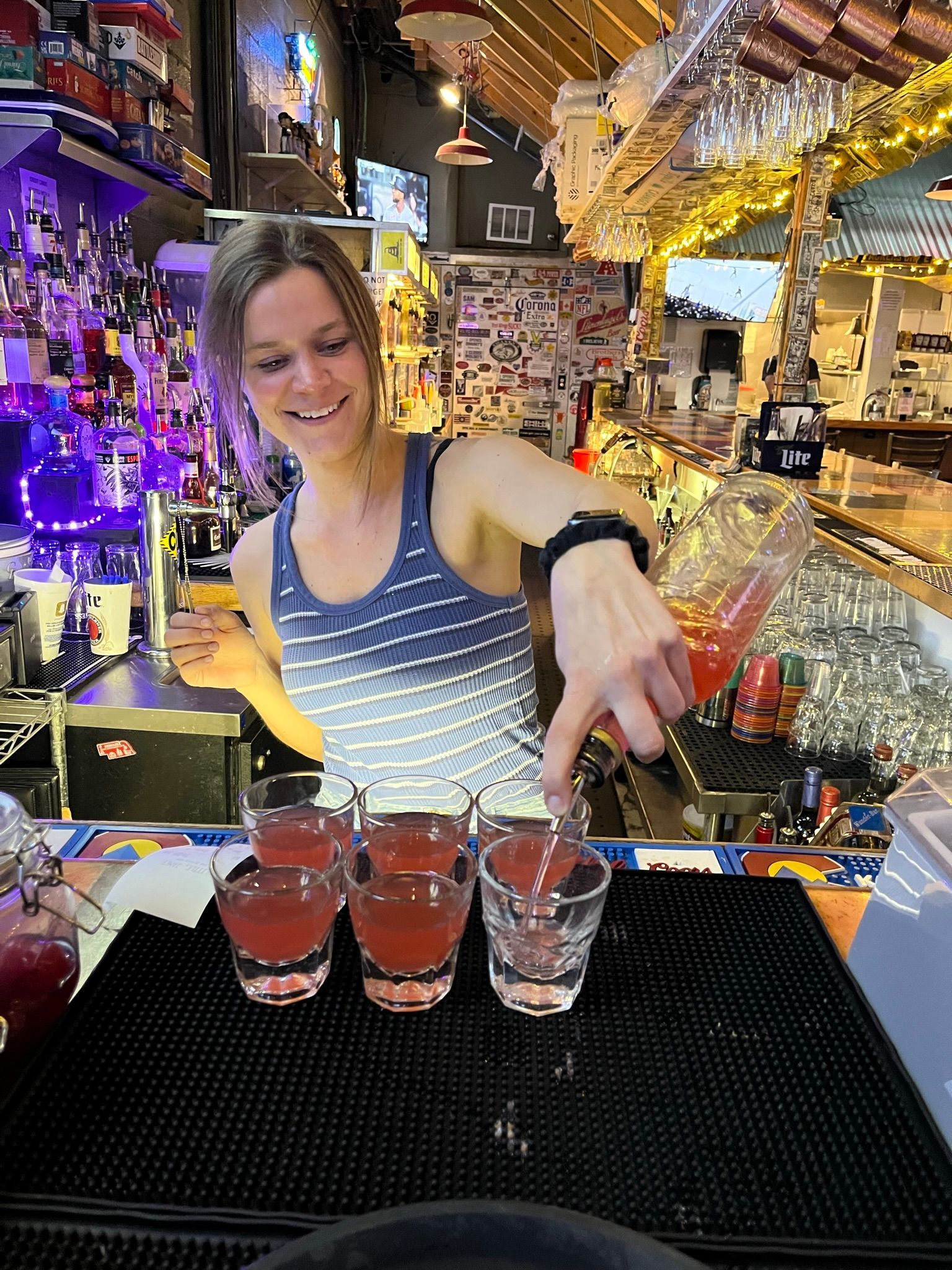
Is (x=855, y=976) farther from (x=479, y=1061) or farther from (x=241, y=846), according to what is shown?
(x=241, y=846)

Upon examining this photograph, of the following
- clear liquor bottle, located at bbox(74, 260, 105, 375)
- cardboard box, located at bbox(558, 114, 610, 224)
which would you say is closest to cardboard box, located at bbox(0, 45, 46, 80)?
clear liquor bottle, located at bbox(74, 260, 105, 375)

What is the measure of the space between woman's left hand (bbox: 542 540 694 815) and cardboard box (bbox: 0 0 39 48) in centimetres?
261

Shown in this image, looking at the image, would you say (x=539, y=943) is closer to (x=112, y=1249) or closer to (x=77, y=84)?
(x=112, y=1249)

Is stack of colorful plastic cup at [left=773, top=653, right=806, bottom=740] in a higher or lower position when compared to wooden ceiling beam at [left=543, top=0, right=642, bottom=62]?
lower

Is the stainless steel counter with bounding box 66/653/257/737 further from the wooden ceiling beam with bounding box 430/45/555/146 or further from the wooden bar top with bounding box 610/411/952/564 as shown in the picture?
the wooden ceiling beam with bounding box 430/45/555/146

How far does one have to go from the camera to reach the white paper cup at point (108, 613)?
281 cm

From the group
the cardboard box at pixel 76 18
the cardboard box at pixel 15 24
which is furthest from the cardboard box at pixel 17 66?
the cardboard box at pixel 76 18

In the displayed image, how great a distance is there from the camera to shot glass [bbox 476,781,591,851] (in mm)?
943

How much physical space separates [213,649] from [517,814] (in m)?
0.95

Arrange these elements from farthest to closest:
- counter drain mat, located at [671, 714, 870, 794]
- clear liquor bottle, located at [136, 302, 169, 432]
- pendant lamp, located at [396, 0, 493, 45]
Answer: pendant lamp, located at [396, 0, 493, 45]
clear liquor bottle, located at [136, 302, 169, 432]
counter drain mat, located at [671, 714, 870, 794]

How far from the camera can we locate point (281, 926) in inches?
31.5

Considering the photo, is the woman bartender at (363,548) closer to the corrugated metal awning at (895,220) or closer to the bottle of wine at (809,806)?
the bottle of wine at (809,806)

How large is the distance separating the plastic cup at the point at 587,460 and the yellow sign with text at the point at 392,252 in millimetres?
2687

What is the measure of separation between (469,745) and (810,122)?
216 cm
